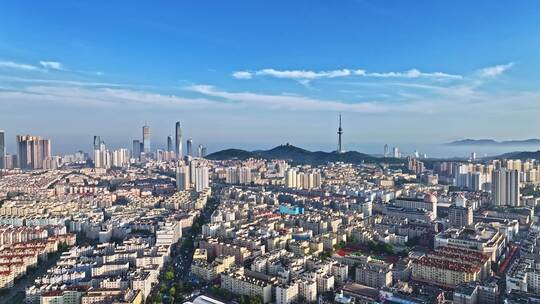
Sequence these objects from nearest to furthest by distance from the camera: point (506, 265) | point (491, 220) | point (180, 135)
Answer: point (506, 265) < point (491, 220) < point (180, 135)

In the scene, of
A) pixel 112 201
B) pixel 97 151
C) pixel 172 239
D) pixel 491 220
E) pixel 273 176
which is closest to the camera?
pixel 172 239

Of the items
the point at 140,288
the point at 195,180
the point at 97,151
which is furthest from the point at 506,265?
the point at 97,151

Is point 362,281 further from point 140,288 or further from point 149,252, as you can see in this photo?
point 149,252

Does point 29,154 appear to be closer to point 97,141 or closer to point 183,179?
point 97,141

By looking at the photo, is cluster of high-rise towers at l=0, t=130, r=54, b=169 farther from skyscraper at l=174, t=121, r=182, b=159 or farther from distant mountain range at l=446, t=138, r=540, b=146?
distant mountain range at l=446, t=138, r=540, b=146

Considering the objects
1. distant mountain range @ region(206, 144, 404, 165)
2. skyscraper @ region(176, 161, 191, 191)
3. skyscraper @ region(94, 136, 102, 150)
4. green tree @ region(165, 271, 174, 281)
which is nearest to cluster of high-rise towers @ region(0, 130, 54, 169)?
skyscraper @ region(94, 136, 102, 150)
